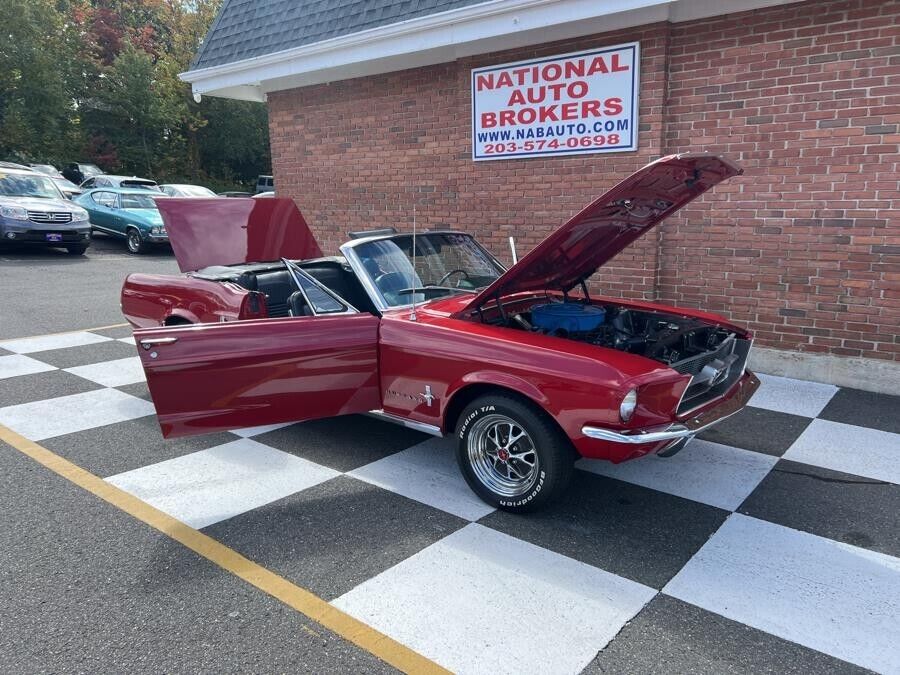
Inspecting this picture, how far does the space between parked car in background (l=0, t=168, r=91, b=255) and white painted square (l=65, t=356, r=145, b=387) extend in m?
8.96

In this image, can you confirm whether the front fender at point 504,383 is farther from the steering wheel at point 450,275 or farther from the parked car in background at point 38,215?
the parked car in background at point 38,215

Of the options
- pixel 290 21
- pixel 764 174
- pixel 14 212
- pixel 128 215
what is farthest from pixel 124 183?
pixel 764 174

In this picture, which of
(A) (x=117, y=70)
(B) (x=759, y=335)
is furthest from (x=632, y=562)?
(A) (x=117, y=70)

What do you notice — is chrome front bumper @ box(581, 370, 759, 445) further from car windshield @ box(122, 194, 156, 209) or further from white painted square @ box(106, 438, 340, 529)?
car windshield @ box(122, 194, 156, 209)

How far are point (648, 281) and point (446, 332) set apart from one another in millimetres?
3571

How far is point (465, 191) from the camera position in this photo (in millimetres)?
7777

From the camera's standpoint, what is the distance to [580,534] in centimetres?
334


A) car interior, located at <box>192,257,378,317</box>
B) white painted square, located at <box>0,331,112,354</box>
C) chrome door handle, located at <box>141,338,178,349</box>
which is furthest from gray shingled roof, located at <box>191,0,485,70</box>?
chrome door handle, located at <box>141,338,178,349</box>

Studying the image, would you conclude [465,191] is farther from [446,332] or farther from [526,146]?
[446,332]

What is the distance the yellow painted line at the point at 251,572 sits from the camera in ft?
8.14

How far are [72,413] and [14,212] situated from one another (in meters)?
10.6

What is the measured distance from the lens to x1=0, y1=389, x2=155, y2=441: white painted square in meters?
4.82

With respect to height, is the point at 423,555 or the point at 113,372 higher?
the point at 113,372

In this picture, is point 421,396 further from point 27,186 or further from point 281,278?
point 27,186
